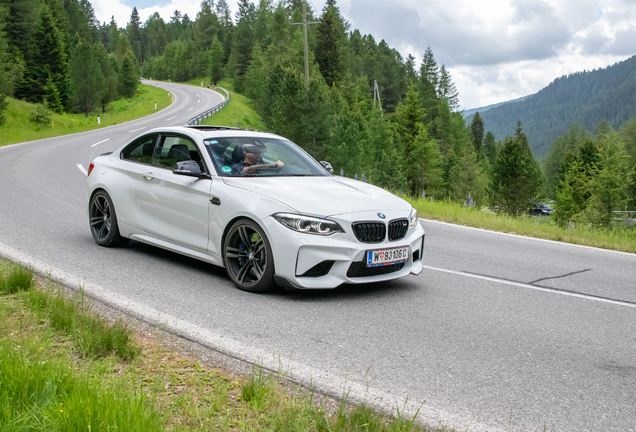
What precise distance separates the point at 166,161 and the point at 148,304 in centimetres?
223

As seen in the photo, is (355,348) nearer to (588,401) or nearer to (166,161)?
(588,401)

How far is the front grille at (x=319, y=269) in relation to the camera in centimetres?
545

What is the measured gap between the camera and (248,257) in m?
5.79

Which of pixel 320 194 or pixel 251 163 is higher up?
pixel 251 163

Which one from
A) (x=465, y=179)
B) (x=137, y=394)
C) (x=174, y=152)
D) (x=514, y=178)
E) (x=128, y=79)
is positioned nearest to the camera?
(x=137, y=394)

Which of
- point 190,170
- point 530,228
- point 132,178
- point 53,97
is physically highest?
point 53,97

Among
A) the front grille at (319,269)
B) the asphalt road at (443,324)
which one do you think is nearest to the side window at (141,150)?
the asphalt road at (443,324)

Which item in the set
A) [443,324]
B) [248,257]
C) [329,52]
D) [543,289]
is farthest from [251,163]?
[329,52]

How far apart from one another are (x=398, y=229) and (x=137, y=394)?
132 inches

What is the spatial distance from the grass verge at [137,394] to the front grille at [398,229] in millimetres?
2405

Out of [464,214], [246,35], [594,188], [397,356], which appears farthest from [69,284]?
[246,35]

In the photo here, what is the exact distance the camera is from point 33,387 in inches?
123

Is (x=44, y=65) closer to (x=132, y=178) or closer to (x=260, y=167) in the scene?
(x=132, y=178)

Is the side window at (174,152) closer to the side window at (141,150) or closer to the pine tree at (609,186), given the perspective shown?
the side window at (141,150)
